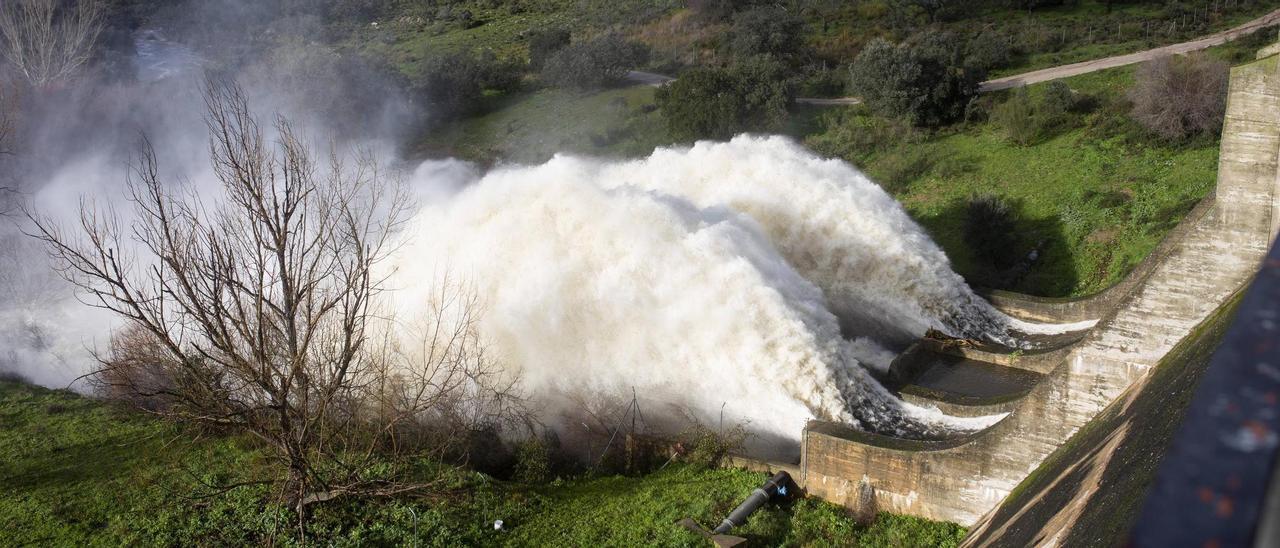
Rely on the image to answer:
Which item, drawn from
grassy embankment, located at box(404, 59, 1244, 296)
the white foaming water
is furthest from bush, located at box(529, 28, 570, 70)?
the white foaming water

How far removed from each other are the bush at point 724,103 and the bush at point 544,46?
1020cm

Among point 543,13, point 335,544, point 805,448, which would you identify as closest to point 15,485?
point 335,544

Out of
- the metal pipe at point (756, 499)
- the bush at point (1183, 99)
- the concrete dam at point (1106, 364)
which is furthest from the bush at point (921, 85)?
the metal pipe at point (756, 499)

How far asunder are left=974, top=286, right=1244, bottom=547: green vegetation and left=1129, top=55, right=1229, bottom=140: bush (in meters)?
17.2

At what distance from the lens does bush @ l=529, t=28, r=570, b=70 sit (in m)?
41.2

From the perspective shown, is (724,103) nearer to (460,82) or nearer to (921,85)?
(921,85)

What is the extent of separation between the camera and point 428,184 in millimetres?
23797

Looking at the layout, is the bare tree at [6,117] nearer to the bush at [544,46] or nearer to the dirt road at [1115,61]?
the bush at [544,46]

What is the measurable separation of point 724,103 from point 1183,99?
13.4 m

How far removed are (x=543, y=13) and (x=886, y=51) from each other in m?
26.9

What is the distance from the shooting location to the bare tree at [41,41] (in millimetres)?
33688

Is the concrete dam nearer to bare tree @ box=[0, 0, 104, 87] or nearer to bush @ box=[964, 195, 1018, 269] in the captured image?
bush @ box=[964, 195, 1018, 269]

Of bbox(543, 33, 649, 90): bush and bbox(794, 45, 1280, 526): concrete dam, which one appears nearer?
bbox(794, 45, 1280, 526): concrete dam

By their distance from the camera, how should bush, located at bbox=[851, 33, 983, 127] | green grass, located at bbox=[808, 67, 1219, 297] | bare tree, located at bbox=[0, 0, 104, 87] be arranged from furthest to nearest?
bare tree, located at bbox=[0, 0, 104, 87]
bush, located at bbox=[851, 33, 983, 127]
green grass, located at bbox=[808, 67, 1219, 297]
